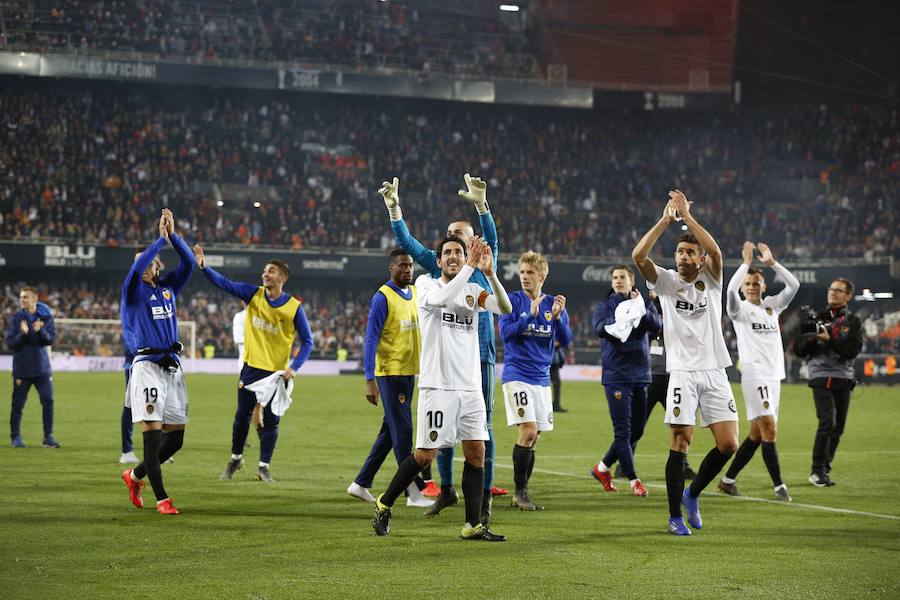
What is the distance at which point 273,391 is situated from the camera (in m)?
11.6

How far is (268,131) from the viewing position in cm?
5172

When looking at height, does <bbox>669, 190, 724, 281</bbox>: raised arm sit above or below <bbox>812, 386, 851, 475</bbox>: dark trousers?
above

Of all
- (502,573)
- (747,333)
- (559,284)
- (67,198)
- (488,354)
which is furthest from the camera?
(559,284)

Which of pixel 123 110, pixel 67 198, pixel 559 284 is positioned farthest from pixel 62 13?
pixel 559 284

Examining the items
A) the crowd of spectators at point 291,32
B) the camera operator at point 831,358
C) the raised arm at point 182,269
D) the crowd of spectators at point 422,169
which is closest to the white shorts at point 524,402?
the raised arm at point 182,269

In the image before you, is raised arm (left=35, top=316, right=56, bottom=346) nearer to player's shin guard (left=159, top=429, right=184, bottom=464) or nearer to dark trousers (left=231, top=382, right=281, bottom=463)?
dark trousers (left=231, top=382, right=281, bottom=463)

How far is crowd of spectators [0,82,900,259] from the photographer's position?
4753 cm

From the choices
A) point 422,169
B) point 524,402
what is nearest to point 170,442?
point 524,402

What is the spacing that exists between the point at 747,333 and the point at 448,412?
494 centimetres

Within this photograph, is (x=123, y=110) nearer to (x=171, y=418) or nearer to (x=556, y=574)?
Result: (x=171, y=418)

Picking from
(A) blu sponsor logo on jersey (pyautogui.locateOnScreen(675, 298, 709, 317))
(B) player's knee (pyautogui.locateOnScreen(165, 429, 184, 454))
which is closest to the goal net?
(B) player's knee (pyautogui.locateOnScreen(165, 429, 184, 454))

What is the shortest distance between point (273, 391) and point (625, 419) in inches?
144

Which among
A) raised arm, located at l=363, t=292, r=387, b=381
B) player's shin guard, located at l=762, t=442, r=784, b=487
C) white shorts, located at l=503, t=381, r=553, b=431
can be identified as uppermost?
raised arm, located at l=363, t=292, r=387, b=381

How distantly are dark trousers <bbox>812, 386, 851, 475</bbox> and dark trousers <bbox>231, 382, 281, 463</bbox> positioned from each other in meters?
6.02
